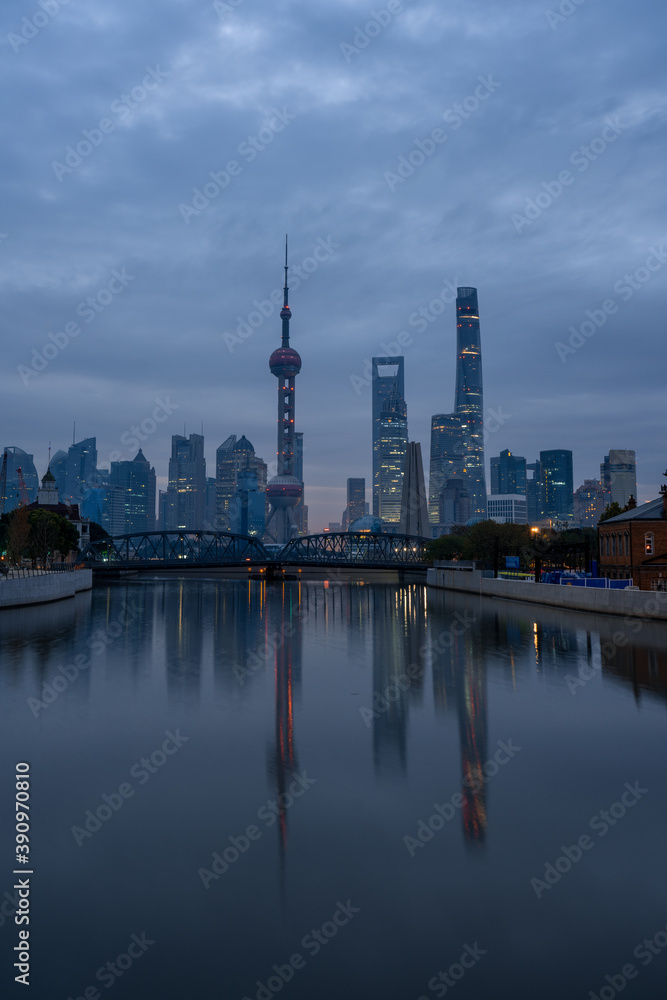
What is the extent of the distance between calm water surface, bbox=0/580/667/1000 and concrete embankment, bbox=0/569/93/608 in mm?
31431

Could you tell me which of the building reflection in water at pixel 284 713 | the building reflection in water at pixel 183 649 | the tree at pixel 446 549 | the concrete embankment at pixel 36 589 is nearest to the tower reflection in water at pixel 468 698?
the building reflection in water at pixel 284 713

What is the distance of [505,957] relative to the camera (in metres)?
9.73

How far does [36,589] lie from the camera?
69750mm

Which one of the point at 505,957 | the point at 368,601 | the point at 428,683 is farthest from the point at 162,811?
the point at 368,601

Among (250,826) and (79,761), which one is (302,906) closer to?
(250,826)

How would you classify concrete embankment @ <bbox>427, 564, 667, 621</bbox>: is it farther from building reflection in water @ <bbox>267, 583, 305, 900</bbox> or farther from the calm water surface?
building reflection in water @ <bbox>267, 583, 305, 900</bbox>

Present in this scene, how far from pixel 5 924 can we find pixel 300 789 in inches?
292

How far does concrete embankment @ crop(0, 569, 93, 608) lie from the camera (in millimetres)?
62175

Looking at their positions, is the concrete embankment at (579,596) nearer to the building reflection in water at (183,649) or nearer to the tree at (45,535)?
the building reflection in water at (183,649)

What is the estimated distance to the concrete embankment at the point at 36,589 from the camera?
204ft

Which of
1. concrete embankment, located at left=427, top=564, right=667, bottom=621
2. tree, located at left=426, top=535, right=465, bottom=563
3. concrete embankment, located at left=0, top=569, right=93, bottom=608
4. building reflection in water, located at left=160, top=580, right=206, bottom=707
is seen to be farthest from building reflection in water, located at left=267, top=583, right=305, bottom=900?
tree, located at left=426, top=535, right=465, bottom=563

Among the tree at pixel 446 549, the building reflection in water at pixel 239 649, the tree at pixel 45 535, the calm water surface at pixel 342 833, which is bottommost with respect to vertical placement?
the building reflection in water at pixel 239 649

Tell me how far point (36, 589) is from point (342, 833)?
63.4 metres

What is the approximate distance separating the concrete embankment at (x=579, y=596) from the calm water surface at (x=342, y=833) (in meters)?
22.0
